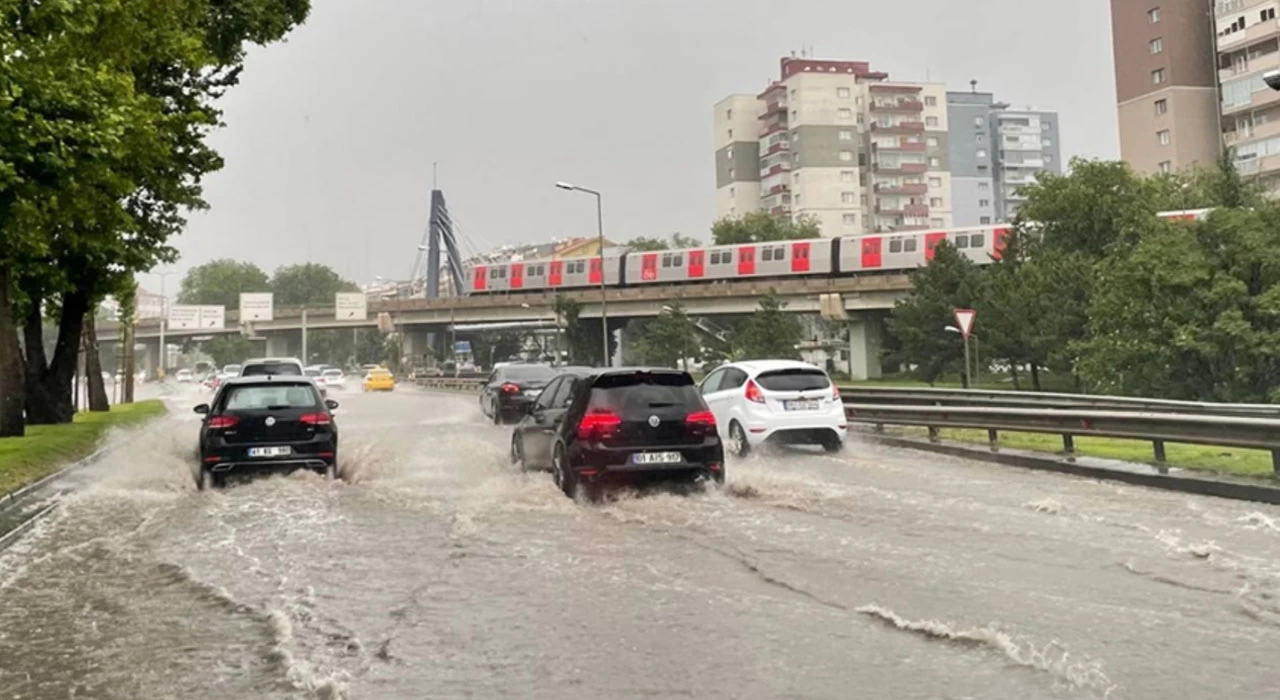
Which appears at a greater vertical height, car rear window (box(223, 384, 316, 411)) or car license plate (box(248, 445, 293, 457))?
car rear window (box(223, 384, 316, 411))

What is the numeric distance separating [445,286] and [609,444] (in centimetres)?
14088

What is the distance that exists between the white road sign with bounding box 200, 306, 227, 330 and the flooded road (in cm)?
7471

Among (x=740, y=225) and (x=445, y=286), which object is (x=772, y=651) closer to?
(x=740, y=225)

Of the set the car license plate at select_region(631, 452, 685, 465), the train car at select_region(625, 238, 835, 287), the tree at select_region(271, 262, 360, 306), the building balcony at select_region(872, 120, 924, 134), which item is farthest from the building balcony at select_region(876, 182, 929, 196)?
the car license plate at select_region(631, 452, 685, 465)

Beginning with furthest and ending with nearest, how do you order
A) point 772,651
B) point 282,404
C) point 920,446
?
point 920,446, point 282,404, point 772,651

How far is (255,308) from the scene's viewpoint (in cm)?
8106

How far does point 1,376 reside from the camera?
22328 mm

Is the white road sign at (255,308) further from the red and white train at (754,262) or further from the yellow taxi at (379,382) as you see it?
the yellow taxi at (379,382)

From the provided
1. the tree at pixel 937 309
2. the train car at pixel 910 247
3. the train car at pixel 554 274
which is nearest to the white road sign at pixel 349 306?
the train car at pixel 554 274

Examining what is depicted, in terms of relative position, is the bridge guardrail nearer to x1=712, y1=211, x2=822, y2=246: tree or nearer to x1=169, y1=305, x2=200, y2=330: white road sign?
x1=169, y1=305, x2=200, y2=330: white road sign

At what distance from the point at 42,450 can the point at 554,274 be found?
177 ft

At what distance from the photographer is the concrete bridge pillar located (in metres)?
65.4

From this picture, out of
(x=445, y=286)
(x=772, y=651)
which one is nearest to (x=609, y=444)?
(x=772, y=651)

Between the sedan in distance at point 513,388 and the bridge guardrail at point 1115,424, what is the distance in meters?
10.8
